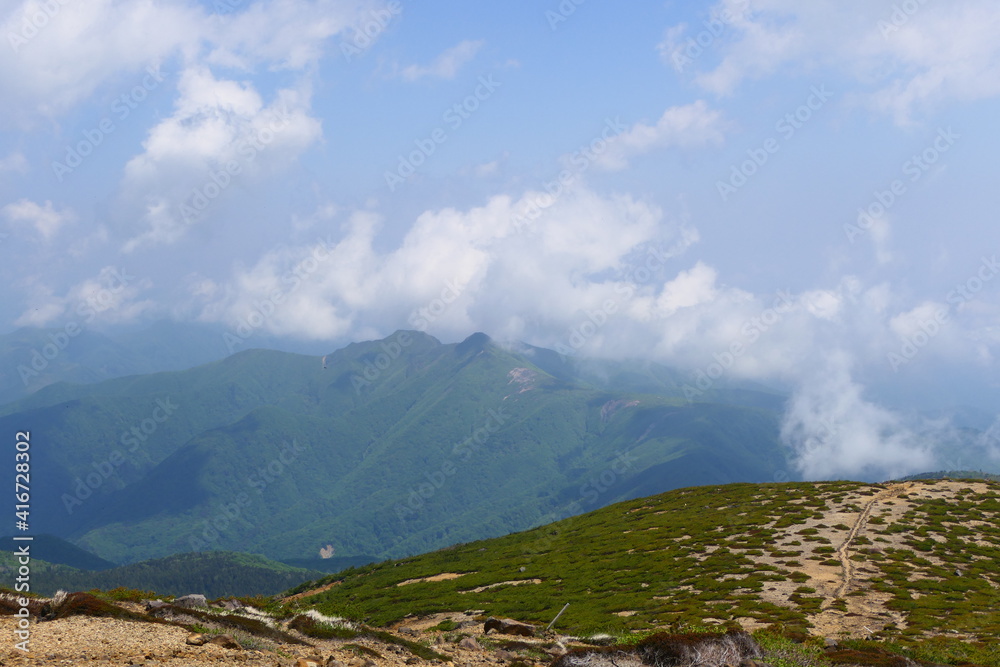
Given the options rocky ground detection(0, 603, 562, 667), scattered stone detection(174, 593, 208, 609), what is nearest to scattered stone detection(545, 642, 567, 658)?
rocky ground detection(0, 603, 562, 667)

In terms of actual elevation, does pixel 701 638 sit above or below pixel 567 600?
above

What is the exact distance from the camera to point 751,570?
160ft

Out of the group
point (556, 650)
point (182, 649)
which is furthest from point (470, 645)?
point (182, 649)

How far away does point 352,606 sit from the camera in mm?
55625

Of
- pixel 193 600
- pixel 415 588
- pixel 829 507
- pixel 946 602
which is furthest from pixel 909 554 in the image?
pixel 193 600

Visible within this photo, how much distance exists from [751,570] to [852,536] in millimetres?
14133

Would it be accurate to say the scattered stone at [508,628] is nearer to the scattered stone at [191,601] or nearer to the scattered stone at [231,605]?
the scattered stone at [231,605]

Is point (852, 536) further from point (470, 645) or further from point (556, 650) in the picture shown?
point (470, 645)

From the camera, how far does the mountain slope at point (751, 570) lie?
38.3 m

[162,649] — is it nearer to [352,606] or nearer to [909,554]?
[352,606]

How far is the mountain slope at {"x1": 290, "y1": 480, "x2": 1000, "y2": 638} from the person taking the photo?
38.3 m

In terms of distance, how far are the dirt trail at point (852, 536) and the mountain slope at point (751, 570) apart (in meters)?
0.12

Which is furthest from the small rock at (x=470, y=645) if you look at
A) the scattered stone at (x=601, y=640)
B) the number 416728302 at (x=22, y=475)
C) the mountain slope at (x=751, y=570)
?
the number 416728302 at (x=22, y=475)

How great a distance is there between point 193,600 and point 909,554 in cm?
5071
